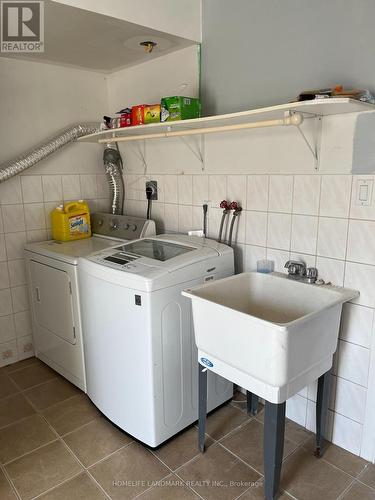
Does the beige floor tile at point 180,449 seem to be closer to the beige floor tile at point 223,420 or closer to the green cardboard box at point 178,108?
the beige floor tile at point 223,420

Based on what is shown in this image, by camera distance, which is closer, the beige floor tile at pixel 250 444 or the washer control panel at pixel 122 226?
the beige floor tile at pixel 250 444

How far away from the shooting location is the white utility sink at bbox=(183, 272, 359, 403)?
4.57 ft

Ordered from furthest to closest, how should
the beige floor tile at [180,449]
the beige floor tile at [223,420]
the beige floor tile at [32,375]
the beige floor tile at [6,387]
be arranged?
the beige floor tile at [32,375] < the beige floor tile at [6,387] < the beige floor tile at [223,420] < the beige floor tile at [180,449]

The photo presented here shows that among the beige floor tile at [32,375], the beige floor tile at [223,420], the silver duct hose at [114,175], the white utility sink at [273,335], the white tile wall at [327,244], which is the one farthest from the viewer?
the silver duct hose at [114,175]

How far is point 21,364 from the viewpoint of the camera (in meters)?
2.78

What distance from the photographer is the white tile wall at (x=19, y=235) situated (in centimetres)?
264

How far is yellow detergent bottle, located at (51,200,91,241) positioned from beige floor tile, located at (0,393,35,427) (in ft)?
3.60

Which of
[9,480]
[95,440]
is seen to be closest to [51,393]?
[95,440]

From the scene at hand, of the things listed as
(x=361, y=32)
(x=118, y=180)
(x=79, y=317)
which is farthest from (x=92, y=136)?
(x=361, y=32)

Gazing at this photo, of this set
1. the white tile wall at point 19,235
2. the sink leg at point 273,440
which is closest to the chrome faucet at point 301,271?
the sink leg at point 273,440

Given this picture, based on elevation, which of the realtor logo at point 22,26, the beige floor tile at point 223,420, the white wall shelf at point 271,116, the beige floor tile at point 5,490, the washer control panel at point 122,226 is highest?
the realtor logo at point 22,26

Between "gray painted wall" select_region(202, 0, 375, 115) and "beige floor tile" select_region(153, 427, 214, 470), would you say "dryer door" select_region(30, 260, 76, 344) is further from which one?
"gray painted wall" select_region(202, 0, 375, 115)

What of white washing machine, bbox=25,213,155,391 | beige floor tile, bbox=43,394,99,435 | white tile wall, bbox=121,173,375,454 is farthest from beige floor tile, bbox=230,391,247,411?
white washing machine, bbox=25,213,155,391

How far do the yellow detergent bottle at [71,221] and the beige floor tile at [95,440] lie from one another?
1.29 meters
